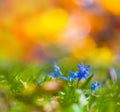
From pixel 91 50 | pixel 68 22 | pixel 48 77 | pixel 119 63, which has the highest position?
pixel 68 22

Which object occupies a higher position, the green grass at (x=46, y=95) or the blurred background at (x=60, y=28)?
the blurred background at (x=60, y=28)

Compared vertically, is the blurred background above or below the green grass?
above

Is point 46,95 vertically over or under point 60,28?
under

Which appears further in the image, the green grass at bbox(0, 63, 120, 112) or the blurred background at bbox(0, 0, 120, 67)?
the blurred background at bbox(0, 0, 120, 67)

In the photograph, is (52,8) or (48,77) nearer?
(48,77)

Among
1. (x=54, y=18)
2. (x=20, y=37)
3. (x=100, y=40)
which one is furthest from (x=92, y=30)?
(x=20, y=37)

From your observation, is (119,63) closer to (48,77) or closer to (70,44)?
(70,44)

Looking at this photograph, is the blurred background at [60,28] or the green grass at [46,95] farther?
the blurred background at [60,28]

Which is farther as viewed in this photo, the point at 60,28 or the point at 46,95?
the point at 60,28
